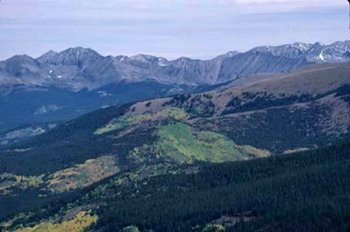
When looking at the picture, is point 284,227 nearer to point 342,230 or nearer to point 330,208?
point 330,208

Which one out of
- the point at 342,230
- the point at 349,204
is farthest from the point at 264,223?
the point at 342,230

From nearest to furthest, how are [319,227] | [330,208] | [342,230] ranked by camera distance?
[342,230] < [319,227] < [330,208]

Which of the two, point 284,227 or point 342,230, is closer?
point 342,230

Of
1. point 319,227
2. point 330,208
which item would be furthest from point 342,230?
point 330,208

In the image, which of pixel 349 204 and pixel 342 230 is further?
pixel 349 204

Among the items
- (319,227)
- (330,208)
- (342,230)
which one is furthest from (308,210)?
(342,230)

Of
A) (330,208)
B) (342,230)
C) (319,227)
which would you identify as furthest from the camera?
(330,208)

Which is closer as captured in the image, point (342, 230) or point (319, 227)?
point (342, 230)

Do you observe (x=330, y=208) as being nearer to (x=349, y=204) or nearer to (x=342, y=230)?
(x=349, y=204)
